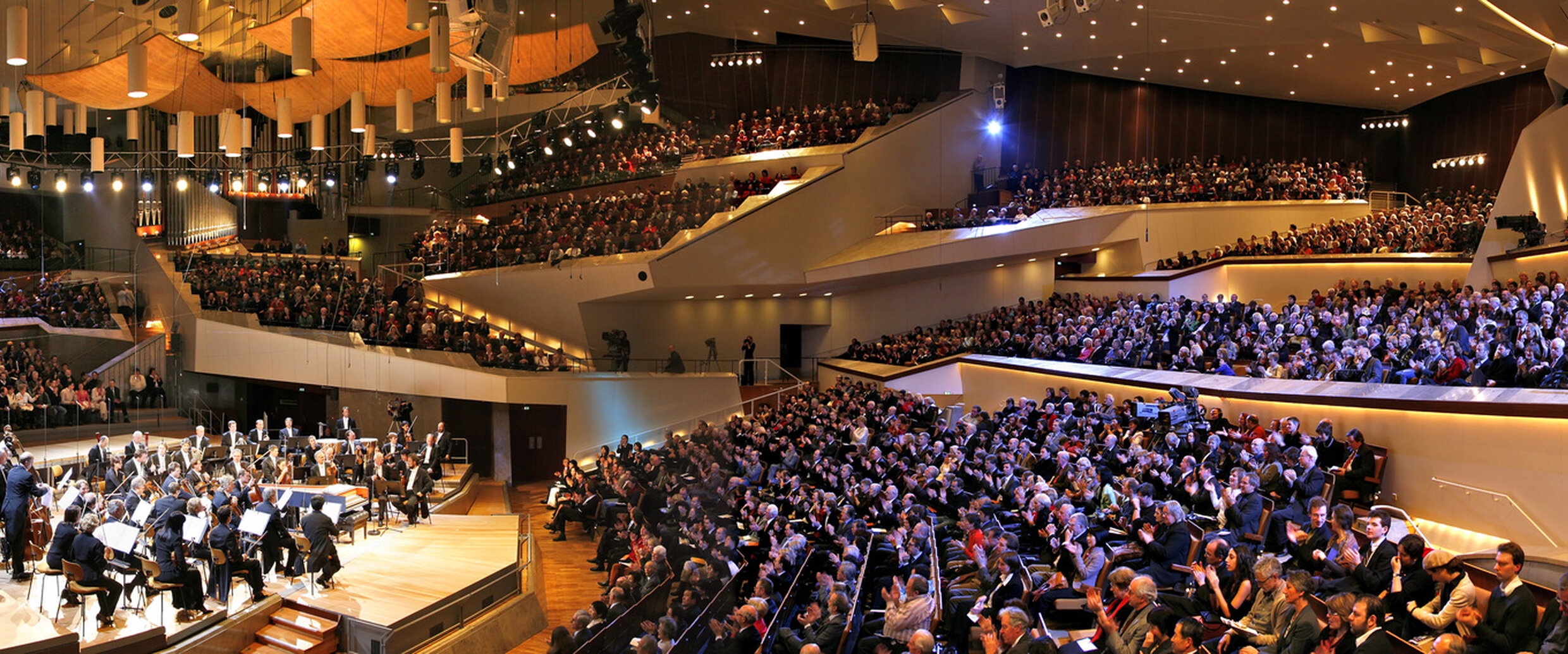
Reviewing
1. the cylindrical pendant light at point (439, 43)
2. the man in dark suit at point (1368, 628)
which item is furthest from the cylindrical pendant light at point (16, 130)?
the man in dark suit at point (1368, 628)

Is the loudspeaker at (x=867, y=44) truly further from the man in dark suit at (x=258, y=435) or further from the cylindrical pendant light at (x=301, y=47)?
the man in dark suit at (x=258, y=435)

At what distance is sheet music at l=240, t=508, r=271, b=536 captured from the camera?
8.45 metres

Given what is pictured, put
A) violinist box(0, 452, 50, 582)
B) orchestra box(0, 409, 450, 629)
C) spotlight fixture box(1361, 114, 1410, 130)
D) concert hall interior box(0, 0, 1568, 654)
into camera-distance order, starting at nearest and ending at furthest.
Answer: concert hall interior box(0, 0, 1568, 654), orchestra box(0, 409, 450, 629), violinist box(0, 452, 50, 582), spotlight fixture box(1361, 114, 1410, 130)

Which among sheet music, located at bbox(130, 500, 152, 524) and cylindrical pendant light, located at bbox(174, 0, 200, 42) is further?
cylindrical pendant light, located at bbox(174, 0, 200, 42)

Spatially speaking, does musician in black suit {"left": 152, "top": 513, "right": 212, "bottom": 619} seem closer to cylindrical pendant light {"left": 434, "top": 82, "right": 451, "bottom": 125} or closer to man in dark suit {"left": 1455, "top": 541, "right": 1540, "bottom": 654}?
cylindrical pendant light {"left": 434, "top": 82, "right": 451, "bottom": 125}

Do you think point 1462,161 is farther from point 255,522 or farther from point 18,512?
point 18,512

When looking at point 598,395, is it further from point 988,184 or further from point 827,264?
point 988,184

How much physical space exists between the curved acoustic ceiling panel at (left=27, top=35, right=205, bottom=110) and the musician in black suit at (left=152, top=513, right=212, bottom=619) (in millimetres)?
6611

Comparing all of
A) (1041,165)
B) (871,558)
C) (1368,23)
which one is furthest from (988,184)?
(871,558)

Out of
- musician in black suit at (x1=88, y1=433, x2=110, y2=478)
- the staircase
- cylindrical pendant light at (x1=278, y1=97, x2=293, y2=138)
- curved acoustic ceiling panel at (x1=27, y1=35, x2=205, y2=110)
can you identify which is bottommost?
the staircase

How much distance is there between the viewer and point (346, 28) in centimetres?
1189

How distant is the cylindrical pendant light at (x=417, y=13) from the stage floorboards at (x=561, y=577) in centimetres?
545

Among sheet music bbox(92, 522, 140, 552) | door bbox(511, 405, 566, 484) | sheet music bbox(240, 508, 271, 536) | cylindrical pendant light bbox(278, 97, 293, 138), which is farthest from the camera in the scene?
door bbox(511, 405, 566, 484)

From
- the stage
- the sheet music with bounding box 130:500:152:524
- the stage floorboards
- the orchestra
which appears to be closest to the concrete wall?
the stage floorboards
